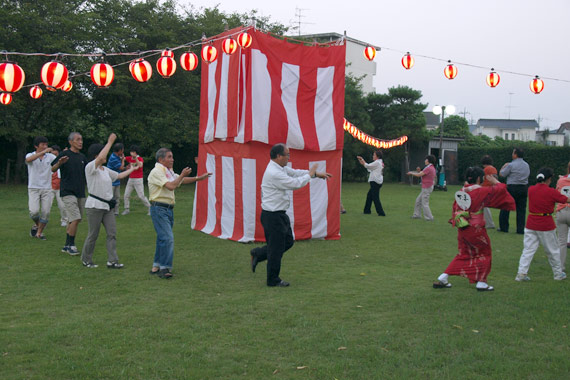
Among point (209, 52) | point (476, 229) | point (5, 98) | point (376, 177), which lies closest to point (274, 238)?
point (476, 229)

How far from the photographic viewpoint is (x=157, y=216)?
6.89m

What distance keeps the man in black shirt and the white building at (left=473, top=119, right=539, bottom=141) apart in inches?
2970

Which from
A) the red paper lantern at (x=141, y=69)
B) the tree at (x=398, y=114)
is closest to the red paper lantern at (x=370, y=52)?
the red paper lantern at (x=141, y=69)

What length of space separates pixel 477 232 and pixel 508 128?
79966 millimetres

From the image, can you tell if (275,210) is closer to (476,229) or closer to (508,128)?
(476,229)

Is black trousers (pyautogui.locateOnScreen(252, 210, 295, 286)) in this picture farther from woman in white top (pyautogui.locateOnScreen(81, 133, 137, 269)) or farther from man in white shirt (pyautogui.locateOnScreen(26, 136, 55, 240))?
man in white shirt (pyautogui.locateOnScreen(26, 136, 55, 240))

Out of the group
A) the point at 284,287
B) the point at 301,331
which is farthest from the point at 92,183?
the point at 301,331

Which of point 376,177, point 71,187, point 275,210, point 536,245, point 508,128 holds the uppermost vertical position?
point 508,128

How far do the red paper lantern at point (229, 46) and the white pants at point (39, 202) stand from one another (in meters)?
4.30

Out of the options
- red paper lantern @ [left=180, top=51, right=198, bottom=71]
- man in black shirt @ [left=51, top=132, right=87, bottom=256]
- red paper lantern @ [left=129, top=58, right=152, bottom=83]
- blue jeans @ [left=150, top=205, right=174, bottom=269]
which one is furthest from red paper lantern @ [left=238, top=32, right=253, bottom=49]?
blue jeans @ [left=150, top=205, right=174, bottom=269]

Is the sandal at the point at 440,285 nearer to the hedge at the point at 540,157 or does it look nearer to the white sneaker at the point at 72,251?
the white sneaker at the point at 72,251

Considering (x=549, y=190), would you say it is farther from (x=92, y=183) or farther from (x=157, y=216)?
(x=92, y=183)

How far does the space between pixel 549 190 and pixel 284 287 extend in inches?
147

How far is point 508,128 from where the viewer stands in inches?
3105
